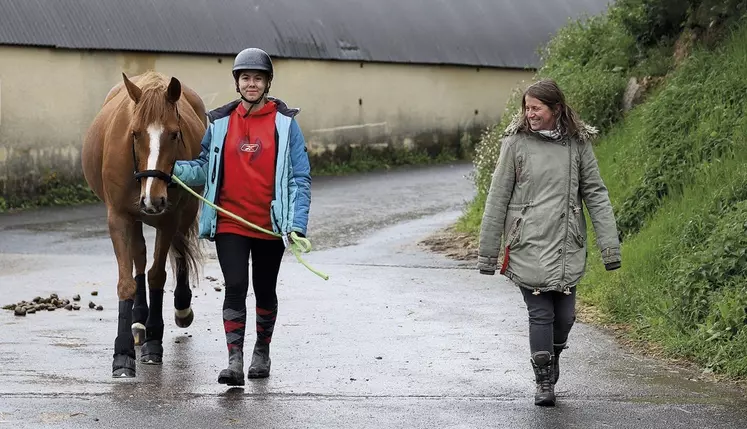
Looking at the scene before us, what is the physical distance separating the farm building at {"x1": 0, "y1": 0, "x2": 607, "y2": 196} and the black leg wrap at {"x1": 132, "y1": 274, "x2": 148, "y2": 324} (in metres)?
10.3

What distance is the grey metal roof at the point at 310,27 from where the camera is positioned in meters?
21.3

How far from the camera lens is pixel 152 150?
7.39 meters

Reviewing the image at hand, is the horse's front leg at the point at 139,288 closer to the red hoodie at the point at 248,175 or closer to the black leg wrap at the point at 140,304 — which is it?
the black leg wrap at the point at 140,304

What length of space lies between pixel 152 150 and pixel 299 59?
1780 centimetres

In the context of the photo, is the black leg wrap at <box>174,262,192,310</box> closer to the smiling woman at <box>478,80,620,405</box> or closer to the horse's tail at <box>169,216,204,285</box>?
the horse's tail at <box>169,216,204,285</box>

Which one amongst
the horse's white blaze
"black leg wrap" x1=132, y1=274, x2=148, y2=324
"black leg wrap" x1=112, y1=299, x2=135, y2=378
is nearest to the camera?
the horse's white blaze

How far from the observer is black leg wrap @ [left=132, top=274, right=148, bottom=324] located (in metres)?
8.85

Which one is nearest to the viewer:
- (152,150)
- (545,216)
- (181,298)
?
(545,216)

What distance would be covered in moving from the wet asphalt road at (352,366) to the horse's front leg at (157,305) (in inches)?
5.6

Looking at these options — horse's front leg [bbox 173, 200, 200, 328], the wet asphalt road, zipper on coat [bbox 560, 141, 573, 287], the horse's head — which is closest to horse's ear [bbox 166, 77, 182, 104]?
the horse's head

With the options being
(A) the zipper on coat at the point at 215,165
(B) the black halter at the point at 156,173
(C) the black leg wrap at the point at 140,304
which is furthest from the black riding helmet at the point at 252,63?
(C) the black leg wrap at the point at 140,304

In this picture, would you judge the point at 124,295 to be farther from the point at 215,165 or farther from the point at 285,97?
the point at 285,97

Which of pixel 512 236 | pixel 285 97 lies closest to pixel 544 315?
pixel 512 236

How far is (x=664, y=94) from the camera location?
12234mm
